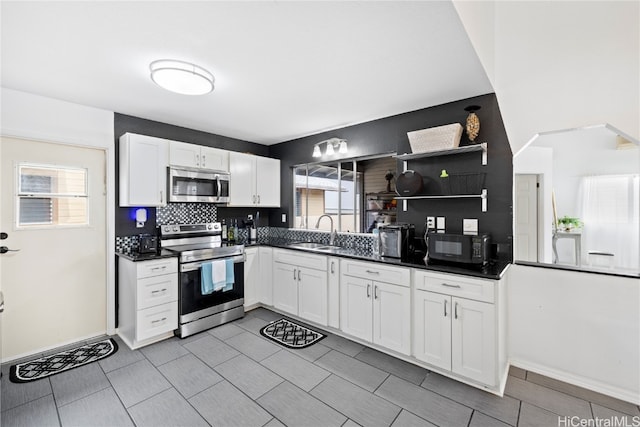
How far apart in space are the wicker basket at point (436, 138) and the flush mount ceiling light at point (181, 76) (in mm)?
1988

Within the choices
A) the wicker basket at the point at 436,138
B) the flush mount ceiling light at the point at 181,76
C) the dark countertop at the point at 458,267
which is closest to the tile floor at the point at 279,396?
the dark countertop at the point at 458,267

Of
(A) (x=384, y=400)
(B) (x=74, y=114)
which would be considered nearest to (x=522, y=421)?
(A) (x=384, y=400)

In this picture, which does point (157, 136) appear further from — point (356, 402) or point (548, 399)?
point (548, 399)

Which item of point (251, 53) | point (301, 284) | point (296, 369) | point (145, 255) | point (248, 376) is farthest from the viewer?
point (301, 284)

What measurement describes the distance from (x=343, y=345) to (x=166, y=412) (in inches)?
63.6

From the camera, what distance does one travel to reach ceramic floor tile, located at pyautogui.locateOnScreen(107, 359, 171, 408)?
2152 millimetres

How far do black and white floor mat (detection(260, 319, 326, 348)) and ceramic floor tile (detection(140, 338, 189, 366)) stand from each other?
84cm

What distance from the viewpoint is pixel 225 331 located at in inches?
129

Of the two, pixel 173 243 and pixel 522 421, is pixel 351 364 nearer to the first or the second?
pixel 522 421

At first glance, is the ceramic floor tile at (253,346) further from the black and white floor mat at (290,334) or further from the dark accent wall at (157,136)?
the dark accent wall at (157,136)

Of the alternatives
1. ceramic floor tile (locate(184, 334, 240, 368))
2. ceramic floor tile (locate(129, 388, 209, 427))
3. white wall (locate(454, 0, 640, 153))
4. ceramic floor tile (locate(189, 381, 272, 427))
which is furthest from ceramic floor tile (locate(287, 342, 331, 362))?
white wall (locate(454, 0, 640, 153))

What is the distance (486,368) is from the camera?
7.14ft

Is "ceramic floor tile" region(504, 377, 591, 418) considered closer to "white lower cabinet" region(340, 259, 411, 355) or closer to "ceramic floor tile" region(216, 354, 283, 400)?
"white lower cabinet" region(340, 259, 411, 355)

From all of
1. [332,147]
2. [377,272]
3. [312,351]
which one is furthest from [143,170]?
[377,272]
